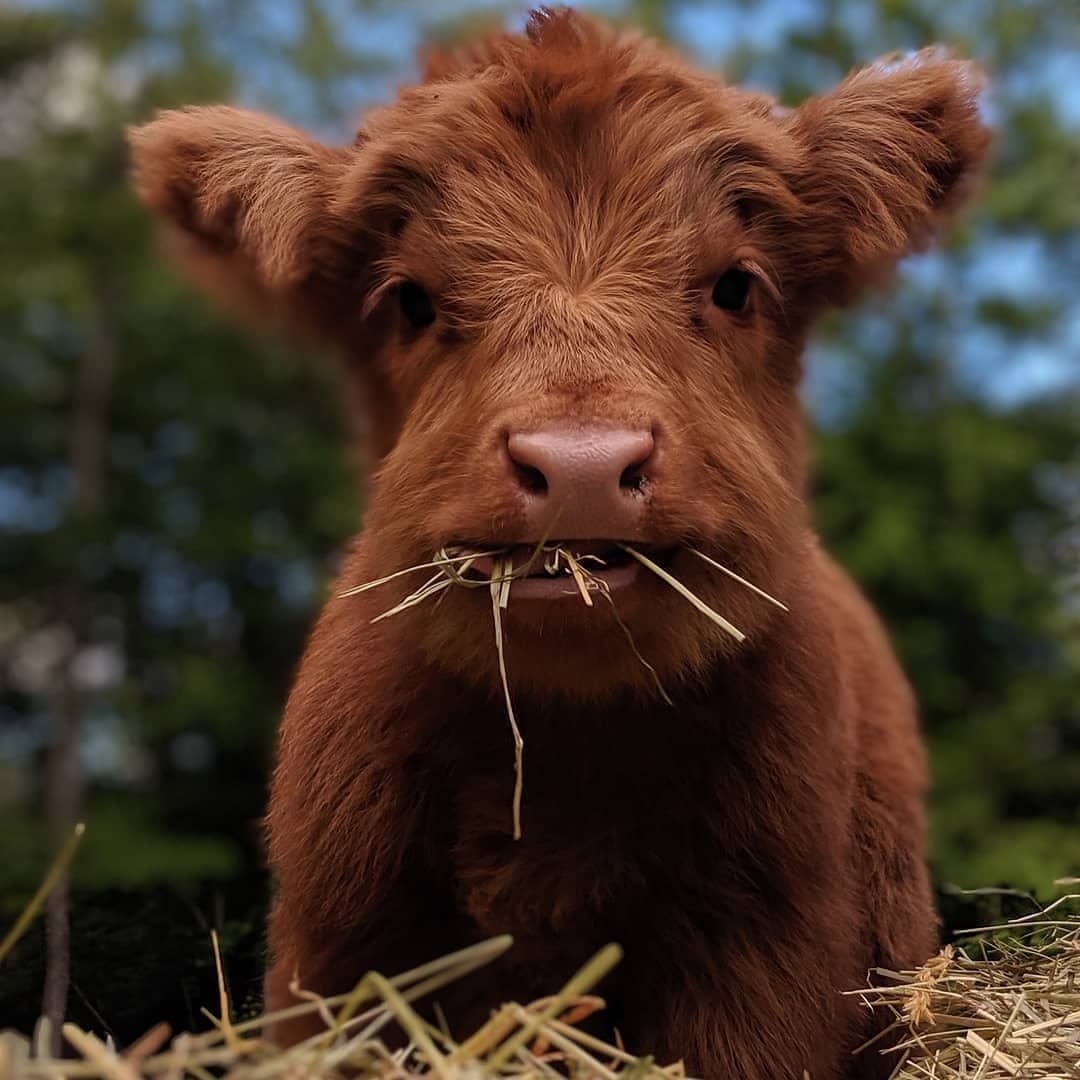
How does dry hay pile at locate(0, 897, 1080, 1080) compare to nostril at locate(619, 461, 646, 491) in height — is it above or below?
below

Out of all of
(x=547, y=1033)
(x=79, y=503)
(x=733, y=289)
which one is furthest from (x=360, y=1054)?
(x=79, y=503)

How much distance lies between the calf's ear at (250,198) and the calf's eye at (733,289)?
25.9 inches

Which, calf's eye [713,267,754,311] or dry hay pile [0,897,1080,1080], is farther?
calf's eye [713,267,754,311]

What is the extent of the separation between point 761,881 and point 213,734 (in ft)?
25.6

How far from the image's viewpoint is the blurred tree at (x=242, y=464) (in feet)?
22.6

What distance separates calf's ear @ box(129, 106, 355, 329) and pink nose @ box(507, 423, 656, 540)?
2.53 feet

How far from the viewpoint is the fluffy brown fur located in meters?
1.83

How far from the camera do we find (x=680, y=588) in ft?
5.48

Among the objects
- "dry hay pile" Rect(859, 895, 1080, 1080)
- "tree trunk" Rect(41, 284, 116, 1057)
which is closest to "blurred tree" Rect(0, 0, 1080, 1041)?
"tree trunk" Rect(41, 284, 116, 1057)

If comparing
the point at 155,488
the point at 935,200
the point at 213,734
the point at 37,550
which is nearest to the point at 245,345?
the point at 155,488

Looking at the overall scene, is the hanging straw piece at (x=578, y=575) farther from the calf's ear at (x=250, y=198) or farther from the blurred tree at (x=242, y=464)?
the blurred tree at (x=242, y=464)

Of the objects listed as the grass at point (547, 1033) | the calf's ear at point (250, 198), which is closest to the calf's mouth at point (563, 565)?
the grass at point (547, 1033)

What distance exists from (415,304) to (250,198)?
41 cm

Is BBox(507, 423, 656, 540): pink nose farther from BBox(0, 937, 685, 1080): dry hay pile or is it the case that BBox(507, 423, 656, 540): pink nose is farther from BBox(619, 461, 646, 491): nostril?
BBox(0, 937, 685, 1080): dry hay pile
